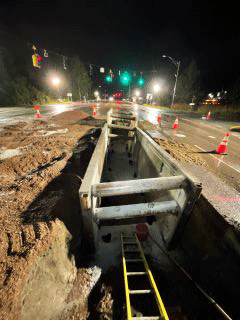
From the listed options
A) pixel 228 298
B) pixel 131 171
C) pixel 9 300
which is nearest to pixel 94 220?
pixel 9 300

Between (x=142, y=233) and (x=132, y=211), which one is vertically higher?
(x=132, y=211)

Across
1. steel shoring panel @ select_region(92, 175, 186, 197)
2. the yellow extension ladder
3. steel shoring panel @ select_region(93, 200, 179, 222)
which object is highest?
steel shoring panel @ select_region(92, 175, 186, 197)

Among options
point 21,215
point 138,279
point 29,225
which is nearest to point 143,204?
point 138,279

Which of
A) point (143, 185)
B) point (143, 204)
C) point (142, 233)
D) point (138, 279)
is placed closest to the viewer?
point (138, 279)

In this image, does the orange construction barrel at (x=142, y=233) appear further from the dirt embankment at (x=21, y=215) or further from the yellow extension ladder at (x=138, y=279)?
the dirt embankment at (x=21, y=215)

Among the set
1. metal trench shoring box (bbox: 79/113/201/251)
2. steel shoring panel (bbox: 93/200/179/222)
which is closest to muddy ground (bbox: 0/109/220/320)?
metal trench shoring box (bbox: 79/113/201/251)

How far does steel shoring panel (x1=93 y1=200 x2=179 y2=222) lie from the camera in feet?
12.7

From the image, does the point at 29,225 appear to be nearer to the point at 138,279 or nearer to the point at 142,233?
the point at 138,279

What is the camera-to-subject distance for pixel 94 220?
3.79m

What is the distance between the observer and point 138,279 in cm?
369

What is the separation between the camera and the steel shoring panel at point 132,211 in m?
3.87

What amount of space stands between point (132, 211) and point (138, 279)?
1.46 m

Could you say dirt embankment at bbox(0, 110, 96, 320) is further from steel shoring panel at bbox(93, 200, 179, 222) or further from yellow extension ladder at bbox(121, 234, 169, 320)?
yellow extension ladder at bbox(121, 234, 169, 320)

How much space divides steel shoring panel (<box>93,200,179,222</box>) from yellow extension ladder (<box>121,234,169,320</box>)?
0.96m
